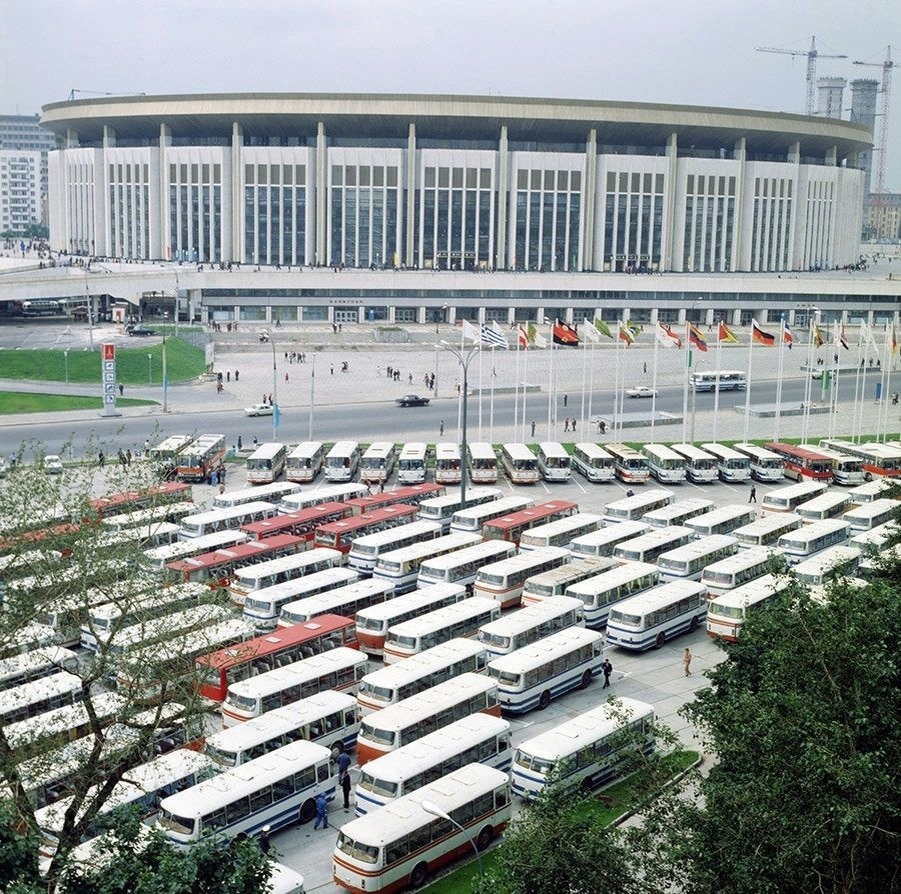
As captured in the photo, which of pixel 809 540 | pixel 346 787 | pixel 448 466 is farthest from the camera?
pixel 448 466

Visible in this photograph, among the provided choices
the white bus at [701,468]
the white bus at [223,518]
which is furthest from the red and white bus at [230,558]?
the white bus at [701,468]

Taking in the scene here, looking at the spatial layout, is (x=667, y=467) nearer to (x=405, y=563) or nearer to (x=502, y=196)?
(x=405, y=563)

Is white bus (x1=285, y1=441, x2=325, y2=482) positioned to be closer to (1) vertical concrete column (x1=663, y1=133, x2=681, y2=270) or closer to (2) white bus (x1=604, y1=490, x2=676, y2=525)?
(2) white bus (x1=604, y1=490, x2=676, y2=525)

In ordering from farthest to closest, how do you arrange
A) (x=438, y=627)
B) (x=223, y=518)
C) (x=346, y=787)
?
1. (x=223, y=518)
2. (x=438, y=627)
3. (x=346, y=787)

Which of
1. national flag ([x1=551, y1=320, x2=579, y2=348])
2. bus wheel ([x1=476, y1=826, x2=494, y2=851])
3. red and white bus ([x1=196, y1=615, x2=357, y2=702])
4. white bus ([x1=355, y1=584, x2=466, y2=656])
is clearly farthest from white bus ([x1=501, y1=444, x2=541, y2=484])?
bus wheel ([x1=476, y1=826, x2=494, y2=851])

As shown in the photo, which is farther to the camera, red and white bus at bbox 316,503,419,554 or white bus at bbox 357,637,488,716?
red and white bus at bbox 316,503,419,554

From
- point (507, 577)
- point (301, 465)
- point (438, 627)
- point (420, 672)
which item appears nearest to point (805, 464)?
point (301, 465)
